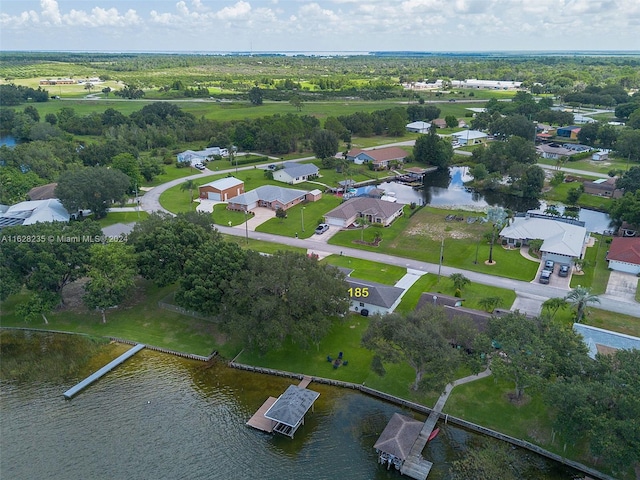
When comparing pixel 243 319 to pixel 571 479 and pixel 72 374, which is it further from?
pixel 571 479

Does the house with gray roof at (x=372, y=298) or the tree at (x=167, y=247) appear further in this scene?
the tree at (x=167, y=247)

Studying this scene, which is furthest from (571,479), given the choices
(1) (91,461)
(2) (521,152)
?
(2) (521,152)

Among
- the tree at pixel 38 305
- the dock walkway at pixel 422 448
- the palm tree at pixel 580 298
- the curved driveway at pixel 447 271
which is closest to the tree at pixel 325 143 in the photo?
the curved driveway at pixel 447 271

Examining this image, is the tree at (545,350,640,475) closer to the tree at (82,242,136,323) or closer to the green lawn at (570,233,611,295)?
the green lawn at (570,233,611,295)

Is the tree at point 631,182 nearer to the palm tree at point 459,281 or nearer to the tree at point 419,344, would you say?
the palm tree at point 459,281

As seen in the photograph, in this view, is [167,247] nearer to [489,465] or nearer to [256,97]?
[489,465]

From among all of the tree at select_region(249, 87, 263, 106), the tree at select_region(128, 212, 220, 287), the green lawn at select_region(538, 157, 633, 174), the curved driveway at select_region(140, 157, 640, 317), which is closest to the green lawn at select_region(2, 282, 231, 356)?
the tree at select_region(128, 212, 220, 287)
